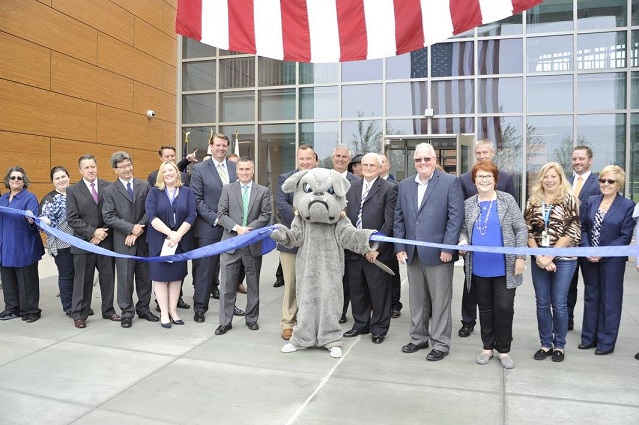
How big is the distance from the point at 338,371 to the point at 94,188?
349 centimetres

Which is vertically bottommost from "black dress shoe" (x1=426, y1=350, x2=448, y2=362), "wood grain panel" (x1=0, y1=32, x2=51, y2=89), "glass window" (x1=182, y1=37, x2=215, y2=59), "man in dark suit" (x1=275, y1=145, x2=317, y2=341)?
"black dress shoe" (x1=426, y1=350, x2=448, y2=362)

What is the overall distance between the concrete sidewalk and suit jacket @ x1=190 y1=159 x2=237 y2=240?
42.7 inches

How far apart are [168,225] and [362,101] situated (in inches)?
305

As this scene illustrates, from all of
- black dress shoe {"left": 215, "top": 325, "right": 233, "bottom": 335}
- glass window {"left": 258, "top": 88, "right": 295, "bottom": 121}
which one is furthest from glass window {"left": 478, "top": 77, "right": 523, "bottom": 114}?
black dress shoe {"left": 215, "top": 325, "right": 233, "bottom": 335}

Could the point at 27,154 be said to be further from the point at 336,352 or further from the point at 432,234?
the point at 432,234

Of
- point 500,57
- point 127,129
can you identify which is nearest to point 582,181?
point 500,57

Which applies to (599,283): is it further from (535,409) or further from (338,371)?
(338,371)

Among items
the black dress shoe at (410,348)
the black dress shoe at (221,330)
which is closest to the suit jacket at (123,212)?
the black dress shoe at (221,330)

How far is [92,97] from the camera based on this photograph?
31.7ft

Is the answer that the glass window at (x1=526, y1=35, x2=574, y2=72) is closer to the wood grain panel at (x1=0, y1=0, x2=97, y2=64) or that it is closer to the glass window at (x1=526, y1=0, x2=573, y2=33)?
the glass window at (x1=526, y1=0, x2=573, y2=33)

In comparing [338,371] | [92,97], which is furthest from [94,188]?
[92,97]

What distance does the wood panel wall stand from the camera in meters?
8.06

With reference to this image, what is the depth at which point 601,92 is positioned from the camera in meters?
11.0

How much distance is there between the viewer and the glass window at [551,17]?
1117 cm
